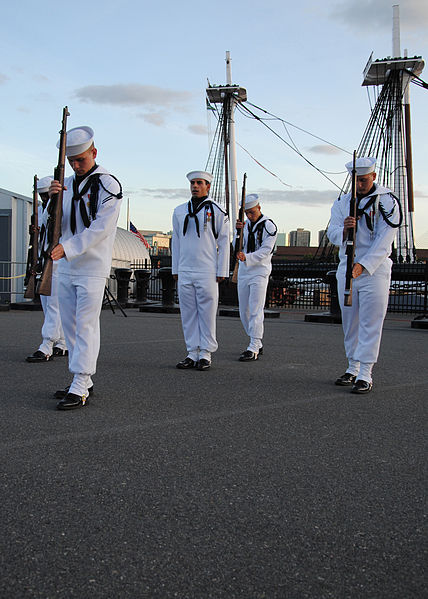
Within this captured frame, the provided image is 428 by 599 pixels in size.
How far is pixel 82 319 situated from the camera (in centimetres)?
498

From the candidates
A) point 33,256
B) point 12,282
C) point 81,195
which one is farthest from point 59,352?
point 12,282

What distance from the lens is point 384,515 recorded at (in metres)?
2.81

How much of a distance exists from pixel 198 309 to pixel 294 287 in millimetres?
15259

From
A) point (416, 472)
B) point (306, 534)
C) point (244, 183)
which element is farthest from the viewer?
point (244, 183)

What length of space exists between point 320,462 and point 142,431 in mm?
1226

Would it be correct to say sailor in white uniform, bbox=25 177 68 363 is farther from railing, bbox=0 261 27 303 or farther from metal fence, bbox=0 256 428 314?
railing, bbox=0 261 27 303

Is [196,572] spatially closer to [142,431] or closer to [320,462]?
[320,462]

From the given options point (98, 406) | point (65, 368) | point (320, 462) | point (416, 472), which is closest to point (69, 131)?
point (98, 406)

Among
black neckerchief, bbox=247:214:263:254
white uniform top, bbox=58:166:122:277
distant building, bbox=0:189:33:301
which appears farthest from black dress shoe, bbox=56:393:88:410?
distant building, bbox=0:189:33:301

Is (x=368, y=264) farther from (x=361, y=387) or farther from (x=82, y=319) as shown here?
(x=82, y=319)

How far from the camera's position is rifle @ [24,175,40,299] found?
589cm

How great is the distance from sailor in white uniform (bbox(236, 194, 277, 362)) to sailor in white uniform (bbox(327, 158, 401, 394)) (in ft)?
6.73

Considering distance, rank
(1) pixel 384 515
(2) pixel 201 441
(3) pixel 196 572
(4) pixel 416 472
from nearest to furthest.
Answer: (3) pixel 196 572 → (1) pixel 384 515 → (4) pixel 416 472 → (2) pixel 201 441

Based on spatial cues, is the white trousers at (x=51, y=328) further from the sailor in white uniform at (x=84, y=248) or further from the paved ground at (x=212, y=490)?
the sailor in white uniform at (x=84, y=248)
